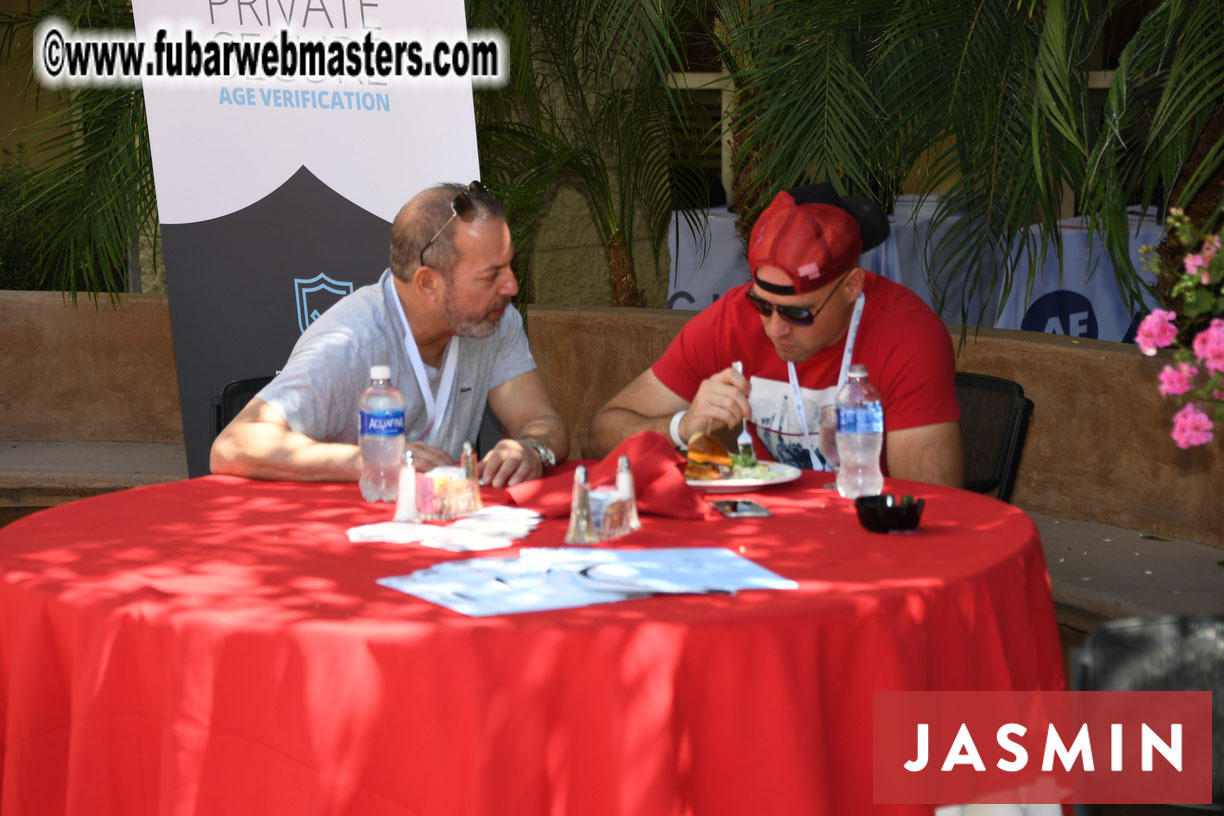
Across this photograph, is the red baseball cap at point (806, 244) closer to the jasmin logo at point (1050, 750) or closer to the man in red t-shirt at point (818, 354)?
the man in red t-shirt at point (818, 354)

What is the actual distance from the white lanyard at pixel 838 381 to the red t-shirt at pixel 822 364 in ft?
0.05

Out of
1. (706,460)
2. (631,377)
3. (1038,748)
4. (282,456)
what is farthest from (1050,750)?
(631,377)

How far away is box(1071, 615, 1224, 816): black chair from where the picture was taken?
2.01 m

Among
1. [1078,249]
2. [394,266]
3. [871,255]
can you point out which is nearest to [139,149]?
[394,266]

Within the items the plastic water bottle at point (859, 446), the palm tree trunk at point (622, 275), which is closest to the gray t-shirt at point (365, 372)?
the plastic water bottle at point (859, 446)

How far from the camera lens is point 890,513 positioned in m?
2.56

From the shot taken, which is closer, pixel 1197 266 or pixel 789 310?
pixel 1197 266

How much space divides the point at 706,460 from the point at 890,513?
611 millimetres

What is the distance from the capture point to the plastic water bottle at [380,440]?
288cm

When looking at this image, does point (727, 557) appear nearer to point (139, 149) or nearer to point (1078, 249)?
point (139, 149)

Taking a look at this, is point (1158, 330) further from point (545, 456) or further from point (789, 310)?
point (545, 456)

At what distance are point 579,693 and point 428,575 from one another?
43cm

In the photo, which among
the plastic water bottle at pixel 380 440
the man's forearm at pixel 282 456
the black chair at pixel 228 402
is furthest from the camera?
the black chair at pixel 228 402

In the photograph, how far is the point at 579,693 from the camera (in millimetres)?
1964
